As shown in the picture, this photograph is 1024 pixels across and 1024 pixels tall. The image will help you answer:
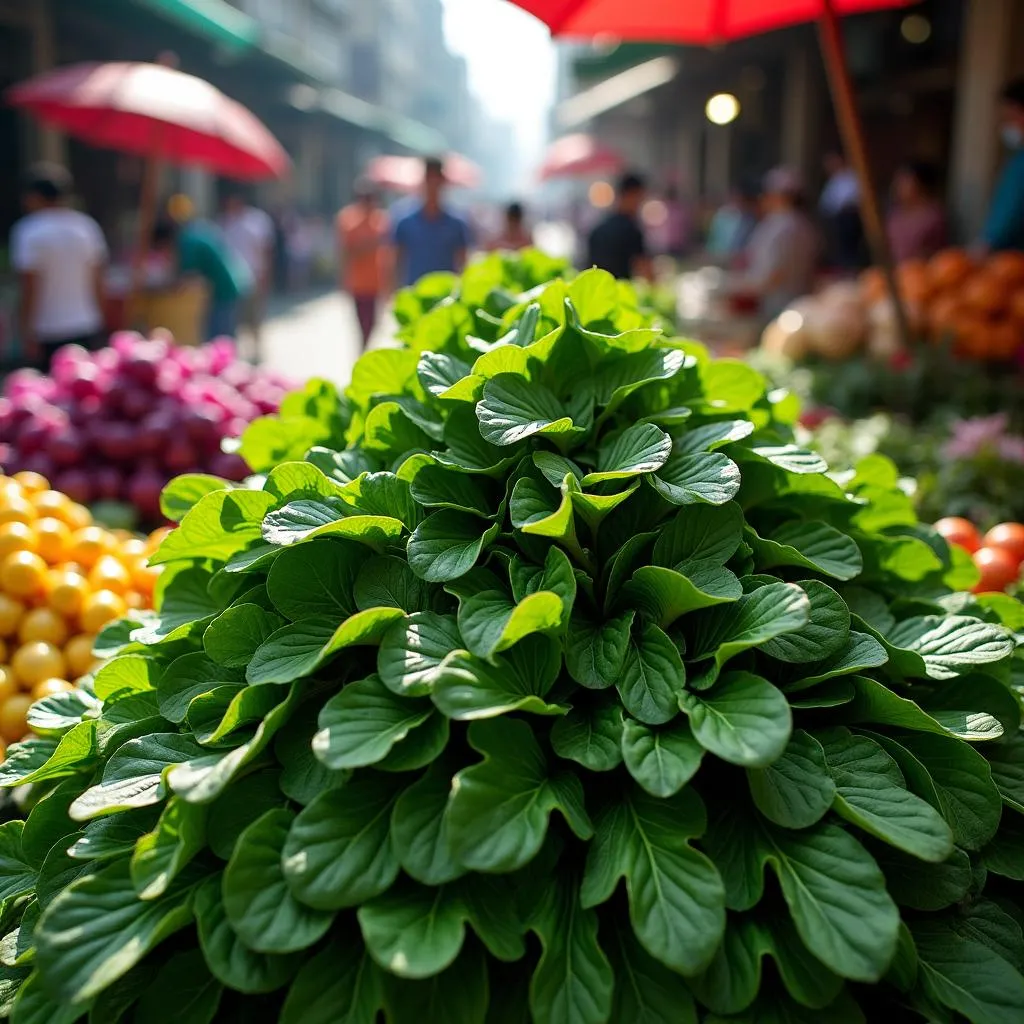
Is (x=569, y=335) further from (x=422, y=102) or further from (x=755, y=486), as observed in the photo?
(x=422, y=102)

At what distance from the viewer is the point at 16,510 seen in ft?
7.56

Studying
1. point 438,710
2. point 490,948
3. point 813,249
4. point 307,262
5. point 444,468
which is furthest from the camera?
point 307,262

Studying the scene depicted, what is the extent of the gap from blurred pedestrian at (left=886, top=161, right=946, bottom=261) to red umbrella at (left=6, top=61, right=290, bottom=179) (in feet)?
15.0

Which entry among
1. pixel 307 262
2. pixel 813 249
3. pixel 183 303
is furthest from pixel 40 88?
pixel 307 262

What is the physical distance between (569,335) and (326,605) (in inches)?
21.4

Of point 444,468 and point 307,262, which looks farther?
point 307,262

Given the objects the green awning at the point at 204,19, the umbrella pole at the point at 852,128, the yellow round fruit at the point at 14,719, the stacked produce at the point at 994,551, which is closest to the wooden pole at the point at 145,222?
the green awning at the point at 204,19

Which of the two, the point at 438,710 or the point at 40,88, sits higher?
the point at 40,88

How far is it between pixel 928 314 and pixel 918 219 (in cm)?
228

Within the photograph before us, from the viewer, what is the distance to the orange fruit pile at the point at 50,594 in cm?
204

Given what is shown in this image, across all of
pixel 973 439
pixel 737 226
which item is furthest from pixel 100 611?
pixel 737 226

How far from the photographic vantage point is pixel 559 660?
3.87 ft

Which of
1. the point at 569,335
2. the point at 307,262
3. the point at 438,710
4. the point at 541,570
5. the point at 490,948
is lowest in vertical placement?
the point at 490,948

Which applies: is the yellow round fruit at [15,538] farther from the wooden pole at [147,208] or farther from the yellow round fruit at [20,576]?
the wooden pole at [147,208]
